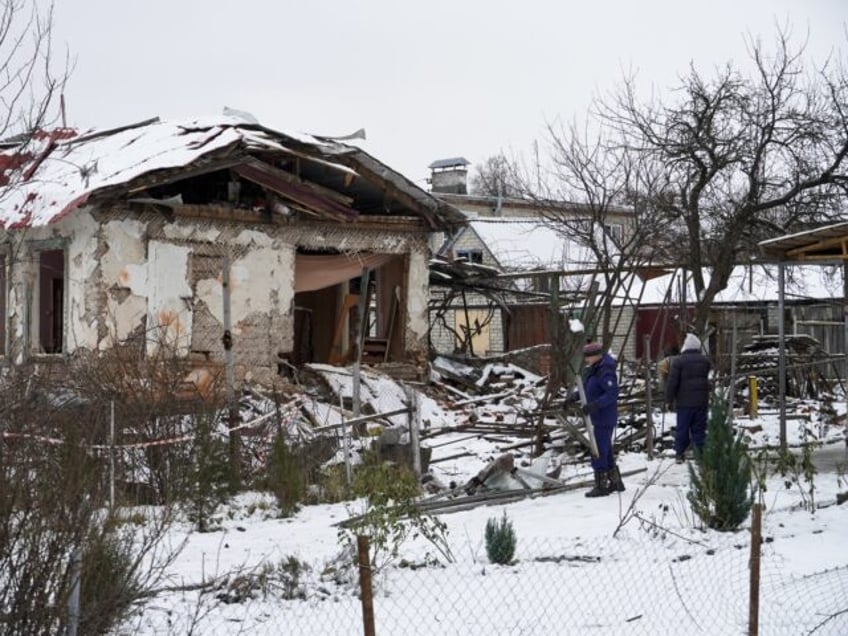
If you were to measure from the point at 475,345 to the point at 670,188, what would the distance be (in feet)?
55.7

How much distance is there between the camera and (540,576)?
8.52 m

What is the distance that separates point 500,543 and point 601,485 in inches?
144

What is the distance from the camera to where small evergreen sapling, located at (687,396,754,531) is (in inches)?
396

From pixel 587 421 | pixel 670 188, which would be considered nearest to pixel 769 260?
pixel 587 421

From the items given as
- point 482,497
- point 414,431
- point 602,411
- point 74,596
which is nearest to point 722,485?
point 602,411

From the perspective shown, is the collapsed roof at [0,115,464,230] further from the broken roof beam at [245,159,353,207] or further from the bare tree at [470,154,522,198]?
the bare tree at [470,154,522,198]

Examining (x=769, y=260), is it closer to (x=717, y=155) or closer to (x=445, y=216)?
(x=717, y=155)

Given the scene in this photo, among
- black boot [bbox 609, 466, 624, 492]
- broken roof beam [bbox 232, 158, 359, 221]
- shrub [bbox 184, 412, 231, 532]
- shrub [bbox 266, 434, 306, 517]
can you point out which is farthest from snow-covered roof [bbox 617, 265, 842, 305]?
shrub [bbox 184, 412, 231, 532]

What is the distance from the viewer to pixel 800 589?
27.0ft

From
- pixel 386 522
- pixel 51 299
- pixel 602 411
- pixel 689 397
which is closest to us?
pixel 386 522

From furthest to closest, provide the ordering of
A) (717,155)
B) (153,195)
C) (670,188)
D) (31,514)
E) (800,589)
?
1. (670,188)
2. (717,155)
3. (153,195)
4. (800,589)
5. (31,514)

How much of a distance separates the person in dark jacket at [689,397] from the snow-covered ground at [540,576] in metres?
2.39

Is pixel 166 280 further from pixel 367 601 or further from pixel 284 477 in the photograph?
pixel 367 601

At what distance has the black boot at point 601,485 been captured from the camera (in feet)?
39.7
